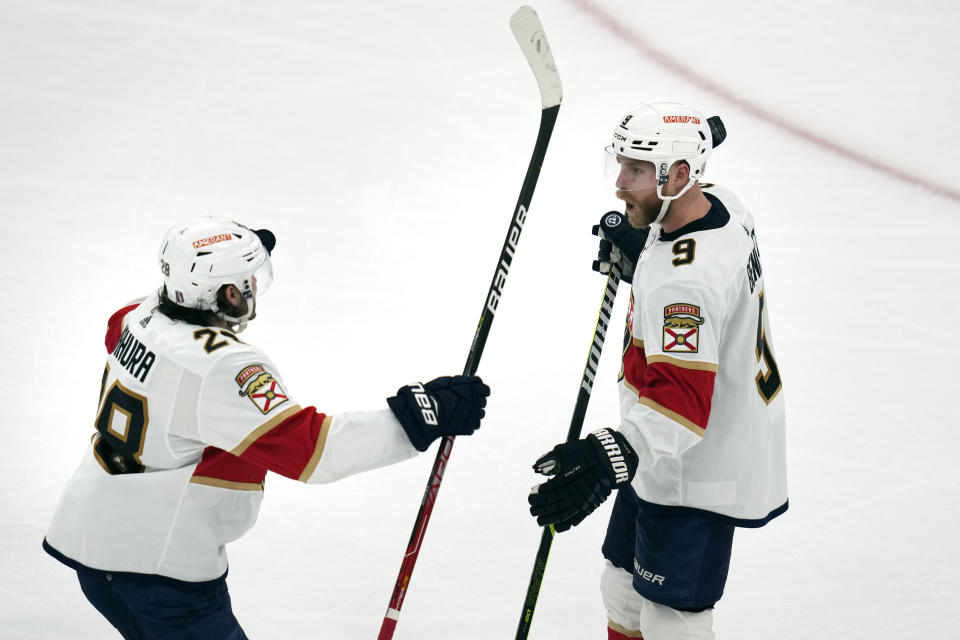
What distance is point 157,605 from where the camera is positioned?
209 cm

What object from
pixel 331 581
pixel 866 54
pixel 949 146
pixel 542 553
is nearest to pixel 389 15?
pixel 866 54

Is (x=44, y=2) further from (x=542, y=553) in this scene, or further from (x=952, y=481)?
(x=952, y=481)

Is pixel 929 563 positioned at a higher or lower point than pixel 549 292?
lower

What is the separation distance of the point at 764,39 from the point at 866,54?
1.80 ft

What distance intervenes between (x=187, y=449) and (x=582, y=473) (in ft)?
2.53

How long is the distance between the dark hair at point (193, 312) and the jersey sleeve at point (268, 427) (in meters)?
0.14

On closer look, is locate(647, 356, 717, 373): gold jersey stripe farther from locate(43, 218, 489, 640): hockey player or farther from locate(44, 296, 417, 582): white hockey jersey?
locate(44, 296, 417, 582): white hockey jersey

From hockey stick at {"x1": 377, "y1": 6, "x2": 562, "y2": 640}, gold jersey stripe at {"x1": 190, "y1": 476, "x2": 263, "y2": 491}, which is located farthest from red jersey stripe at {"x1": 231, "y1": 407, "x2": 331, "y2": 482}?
hockey stick at {"x1": 377, "y1": 6, "x2": 562, "y2": 640}

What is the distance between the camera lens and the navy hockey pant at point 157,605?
82.2 inches

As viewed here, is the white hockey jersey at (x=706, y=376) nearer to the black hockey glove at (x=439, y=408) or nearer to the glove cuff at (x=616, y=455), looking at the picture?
the glove cuff at (x=616, y=455)

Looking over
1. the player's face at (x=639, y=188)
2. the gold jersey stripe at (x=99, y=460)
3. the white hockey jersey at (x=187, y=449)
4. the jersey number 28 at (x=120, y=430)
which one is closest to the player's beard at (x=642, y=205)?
the player's face at (x=639, y=188)

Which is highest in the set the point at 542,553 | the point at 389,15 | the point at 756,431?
the point at 389,15

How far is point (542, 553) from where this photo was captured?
261 cm

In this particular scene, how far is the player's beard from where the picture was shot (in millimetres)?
2273
